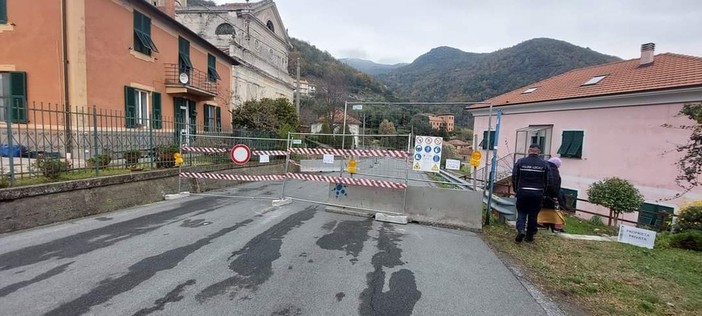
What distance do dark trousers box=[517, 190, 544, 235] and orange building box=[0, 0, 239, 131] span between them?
9.26m

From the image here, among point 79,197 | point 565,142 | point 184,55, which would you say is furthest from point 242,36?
point 565,142

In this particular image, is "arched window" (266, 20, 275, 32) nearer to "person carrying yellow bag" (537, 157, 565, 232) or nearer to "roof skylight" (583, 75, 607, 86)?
"roof skylight" (583, 75, 607, 86)

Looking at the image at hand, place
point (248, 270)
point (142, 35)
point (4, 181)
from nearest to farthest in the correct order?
point (248, 270) → point (4, 181) → point (142, 35)

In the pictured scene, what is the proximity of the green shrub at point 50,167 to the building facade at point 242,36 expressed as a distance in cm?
1791

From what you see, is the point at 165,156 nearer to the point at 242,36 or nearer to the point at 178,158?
the point at 178,158

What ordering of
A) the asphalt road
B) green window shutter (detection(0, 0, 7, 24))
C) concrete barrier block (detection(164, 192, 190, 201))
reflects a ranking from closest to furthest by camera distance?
the asphalt road
concrete barrier block (detection(164, 192, 190, 201))
green window shutter (detection(0, 0, 7, 24))

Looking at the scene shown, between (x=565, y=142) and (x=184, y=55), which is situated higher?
(x=184, y=55)

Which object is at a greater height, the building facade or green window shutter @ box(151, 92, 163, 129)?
the building facade

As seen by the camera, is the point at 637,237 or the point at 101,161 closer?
the point at 637,237

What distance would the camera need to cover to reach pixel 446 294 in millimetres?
3752

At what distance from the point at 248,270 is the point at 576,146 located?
18649 millimetres

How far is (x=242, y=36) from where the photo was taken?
25.8 m

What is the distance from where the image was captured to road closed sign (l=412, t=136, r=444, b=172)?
7.27 meters

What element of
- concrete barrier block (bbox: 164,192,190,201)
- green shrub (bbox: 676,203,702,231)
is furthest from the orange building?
green shrub (bbox: 676,203,702,231)
